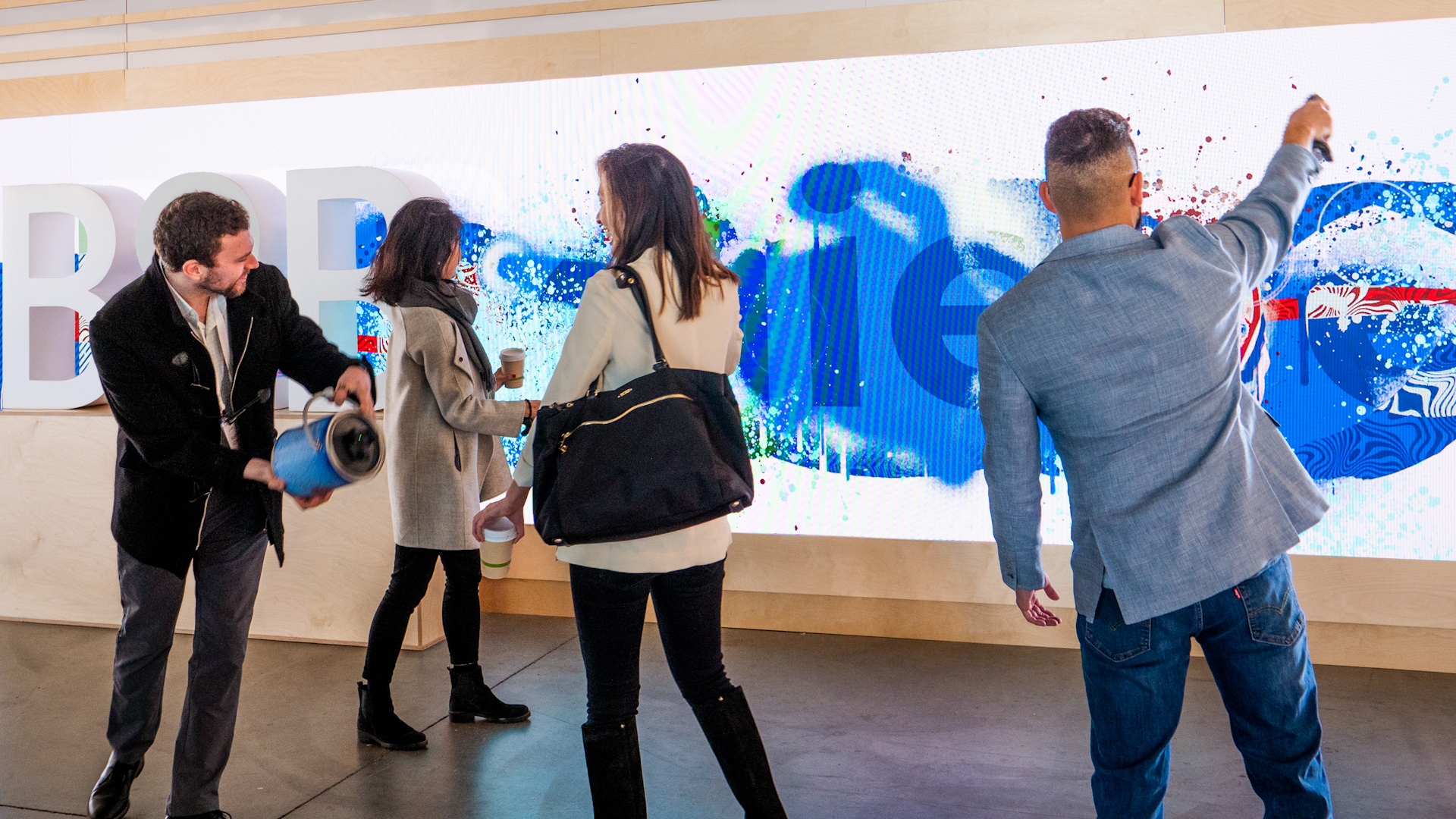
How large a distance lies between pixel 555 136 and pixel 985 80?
1.75 meters

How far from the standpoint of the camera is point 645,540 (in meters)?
2.10

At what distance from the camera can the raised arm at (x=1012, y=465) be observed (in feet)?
6.11

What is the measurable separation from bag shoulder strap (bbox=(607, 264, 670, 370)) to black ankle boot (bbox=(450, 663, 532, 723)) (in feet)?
5.75

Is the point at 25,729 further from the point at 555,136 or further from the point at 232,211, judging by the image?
the point at 555,136

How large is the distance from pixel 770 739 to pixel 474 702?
0.95 meters

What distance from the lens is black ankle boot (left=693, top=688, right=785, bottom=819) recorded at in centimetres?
223

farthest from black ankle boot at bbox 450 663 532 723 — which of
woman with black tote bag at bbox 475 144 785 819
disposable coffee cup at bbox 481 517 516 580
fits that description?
woman with black tote bag at bbox 475 144 785 819

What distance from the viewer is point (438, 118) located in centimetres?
464

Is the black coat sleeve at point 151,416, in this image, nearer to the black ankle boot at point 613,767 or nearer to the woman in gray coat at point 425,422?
Result: the woman in gray coat at point 425,422

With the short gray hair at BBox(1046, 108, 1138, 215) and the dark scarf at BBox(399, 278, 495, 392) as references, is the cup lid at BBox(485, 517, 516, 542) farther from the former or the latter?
the short gray hair at BBox(1046, 108, 1138, 215)

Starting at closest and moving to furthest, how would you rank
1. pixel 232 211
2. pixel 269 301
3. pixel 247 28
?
pixel 232 211 → pixel 269 301 → pixel 247 28

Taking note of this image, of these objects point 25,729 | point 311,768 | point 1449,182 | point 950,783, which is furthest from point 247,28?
point 1449,182

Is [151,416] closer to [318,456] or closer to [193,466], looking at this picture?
[193,466]

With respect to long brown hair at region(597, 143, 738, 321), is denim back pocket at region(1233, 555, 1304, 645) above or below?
below
